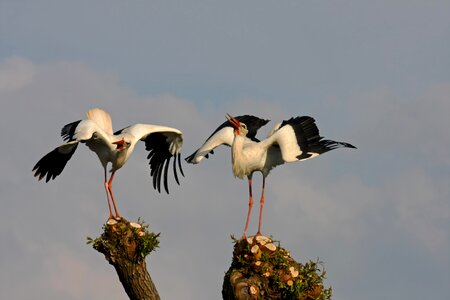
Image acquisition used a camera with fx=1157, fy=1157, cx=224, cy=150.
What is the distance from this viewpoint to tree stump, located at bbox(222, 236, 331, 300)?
16594mm

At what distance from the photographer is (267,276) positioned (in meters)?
16.7

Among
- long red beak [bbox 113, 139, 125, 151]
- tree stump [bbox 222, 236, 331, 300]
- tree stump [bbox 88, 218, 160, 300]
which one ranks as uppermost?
long red beak [bbox 113, 139, 125, 151]

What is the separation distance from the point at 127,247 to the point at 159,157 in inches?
189

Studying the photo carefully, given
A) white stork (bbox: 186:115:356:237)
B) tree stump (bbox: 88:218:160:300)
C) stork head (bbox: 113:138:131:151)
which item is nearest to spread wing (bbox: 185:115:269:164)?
white stork (bbox: 186:115:356:237)

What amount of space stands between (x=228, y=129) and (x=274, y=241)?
13.8 feet

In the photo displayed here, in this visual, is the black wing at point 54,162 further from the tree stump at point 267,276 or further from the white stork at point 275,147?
the tree stump at point 267,276

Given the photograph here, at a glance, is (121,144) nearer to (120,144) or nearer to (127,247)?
(120,144)

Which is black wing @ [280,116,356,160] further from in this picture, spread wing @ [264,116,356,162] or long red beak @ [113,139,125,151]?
long red beak @ [113,139,125,151]

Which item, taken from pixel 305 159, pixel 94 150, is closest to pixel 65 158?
pixel 94 150

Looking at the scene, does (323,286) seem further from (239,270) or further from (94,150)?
Answer: (94,150)

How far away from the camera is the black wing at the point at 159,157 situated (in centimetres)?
2303

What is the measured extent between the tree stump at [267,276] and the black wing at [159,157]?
620 cm

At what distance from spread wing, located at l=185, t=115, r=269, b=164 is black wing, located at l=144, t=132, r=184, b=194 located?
1.55 meters

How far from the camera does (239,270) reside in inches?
666
